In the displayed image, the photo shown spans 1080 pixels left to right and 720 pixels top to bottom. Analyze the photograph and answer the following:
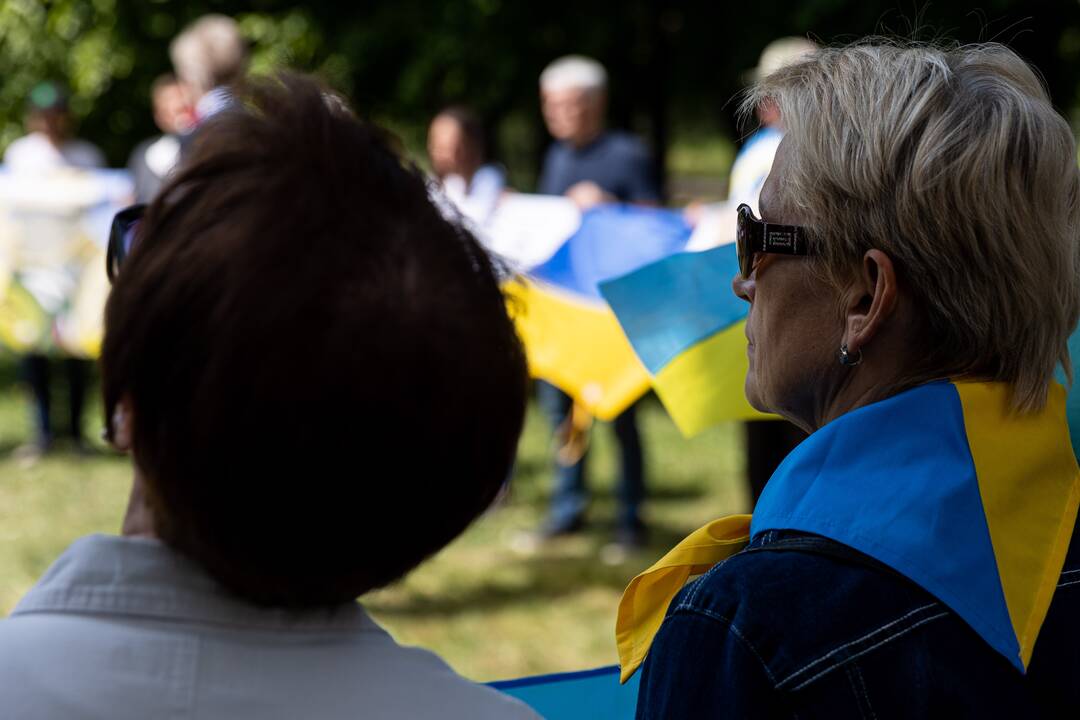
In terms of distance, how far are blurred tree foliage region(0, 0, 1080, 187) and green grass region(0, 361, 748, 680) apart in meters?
3.46

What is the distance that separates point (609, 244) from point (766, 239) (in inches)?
143

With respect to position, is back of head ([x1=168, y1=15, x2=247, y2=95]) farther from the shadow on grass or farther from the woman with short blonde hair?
the woman with short blonde hair

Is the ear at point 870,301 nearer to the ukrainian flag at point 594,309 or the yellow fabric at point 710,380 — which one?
the yellow fabric at point 710,380

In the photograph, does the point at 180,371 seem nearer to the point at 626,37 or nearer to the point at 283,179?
the point at 283,179

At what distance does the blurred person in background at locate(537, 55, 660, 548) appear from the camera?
5.94 meters

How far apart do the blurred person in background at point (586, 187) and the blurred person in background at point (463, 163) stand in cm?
35

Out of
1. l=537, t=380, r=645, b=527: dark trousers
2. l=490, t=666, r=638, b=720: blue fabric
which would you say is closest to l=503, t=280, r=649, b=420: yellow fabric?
l=537, t=380, r=645, b=527: dark trousers

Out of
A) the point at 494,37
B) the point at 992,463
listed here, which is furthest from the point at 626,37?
the point at 992,463

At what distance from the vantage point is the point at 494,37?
34.4 feet

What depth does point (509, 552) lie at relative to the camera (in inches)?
230

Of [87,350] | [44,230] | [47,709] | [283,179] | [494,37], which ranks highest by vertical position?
[283,179]

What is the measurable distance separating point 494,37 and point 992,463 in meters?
9.60

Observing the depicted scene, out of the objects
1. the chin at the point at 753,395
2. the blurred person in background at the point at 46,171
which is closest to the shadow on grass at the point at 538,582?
the blurred person in background at the point at 46,171

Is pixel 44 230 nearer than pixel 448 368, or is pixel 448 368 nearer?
pixel 448 368
